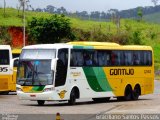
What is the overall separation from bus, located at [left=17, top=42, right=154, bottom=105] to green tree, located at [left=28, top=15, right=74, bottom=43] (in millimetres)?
27663

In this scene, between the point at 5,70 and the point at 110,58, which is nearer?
the point at 110,58

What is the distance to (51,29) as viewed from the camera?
61062 millimetres

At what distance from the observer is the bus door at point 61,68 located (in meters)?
27.4

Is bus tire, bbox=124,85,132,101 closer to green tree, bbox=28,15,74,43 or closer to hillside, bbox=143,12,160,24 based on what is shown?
green tree, bbox=28,15,74,43

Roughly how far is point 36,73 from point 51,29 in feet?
111

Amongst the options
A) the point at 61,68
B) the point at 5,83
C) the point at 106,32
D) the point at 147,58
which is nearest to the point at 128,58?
the point at 147,58

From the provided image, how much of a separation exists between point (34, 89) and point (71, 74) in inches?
79.7

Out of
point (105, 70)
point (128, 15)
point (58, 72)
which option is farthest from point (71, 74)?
point (128, 15)

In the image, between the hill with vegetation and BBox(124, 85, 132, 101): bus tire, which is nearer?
BBox(124, 85, 132, 101): bus tire

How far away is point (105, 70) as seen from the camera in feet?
101

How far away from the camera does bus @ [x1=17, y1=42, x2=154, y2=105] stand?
27.2m

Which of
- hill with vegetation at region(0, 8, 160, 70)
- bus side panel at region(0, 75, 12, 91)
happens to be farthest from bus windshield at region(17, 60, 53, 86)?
hill with vegetation at region(0, 8, 160, 70)

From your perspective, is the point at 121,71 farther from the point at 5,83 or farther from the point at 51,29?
the point at 51,29

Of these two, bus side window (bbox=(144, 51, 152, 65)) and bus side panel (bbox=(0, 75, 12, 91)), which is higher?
bus side window (bbox=(144, 51, 152, 65))
